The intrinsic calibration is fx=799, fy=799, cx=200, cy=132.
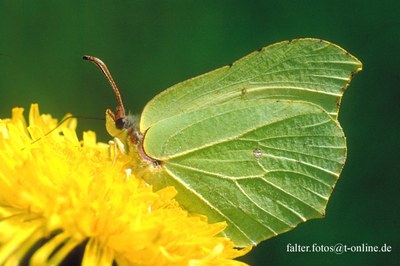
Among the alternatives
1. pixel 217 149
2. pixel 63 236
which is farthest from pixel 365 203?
pixel 63 236

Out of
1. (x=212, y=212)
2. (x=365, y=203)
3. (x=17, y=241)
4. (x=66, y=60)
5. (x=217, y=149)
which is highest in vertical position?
(x=66, y=60)

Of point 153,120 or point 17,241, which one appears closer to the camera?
point 17,241

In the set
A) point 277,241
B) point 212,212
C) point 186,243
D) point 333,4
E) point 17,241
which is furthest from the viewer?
point 333,4

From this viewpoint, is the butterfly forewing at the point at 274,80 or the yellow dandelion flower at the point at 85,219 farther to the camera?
the butterfly forewing at the point at 274,80

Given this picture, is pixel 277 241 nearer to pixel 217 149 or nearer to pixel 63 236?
pixel 217 149

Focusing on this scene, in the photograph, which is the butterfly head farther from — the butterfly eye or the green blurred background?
the green blurred background

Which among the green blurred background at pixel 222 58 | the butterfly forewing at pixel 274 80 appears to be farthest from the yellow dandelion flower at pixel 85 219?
the green blurred background at pixel 222 58

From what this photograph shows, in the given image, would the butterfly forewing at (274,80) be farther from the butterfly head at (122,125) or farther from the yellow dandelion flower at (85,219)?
the yellow dandelion flower at (85,219)
